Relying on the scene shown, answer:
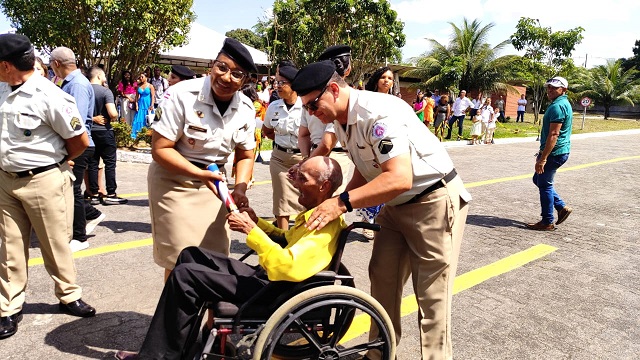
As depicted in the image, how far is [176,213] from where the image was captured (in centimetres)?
284

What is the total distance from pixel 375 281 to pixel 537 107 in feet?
86.3

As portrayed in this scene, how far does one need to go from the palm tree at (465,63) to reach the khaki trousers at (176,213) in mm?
23981

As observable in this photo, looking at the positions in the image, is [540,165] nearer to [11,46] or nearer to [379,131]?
[379,131]

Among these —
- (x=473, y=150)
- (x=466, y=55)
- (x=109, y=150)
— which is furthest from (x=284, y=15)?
(x=109, y=150)

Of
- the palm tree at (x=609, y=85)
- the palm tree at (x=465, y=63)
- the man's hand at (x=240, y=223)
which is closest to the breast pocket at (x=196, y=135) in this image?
the man's hand at (x=240, y=223)

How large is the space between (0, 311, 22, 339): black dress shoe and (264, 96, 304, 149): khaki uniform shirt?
2549 millimetres

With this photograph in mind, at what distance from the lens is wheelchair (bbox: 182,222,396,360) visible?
7.38ft

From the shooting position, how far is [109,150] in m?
6.45

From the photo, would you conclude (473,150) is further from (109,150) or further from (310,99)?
(310,99)

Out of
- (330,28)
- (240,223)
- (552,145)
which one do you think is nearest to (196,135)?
(240,223)

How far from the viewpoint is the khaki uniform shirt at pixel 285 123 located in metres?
4.73

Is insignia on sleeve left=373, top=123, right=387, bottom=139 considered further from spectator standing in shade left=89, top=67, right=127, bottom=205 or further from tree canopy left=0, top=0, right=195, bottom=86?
tree canopy left=0, top=0, right=195, bottom=86

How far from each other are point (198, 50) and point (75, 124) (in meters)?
16.4

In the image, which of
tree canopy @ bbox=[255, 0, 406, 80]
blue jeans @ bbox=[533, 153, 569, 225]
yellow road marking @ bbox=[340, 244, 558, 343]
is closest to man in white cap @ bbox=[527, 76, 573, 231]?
blue jeans @ bbox=[533, 153, 569, 225]
